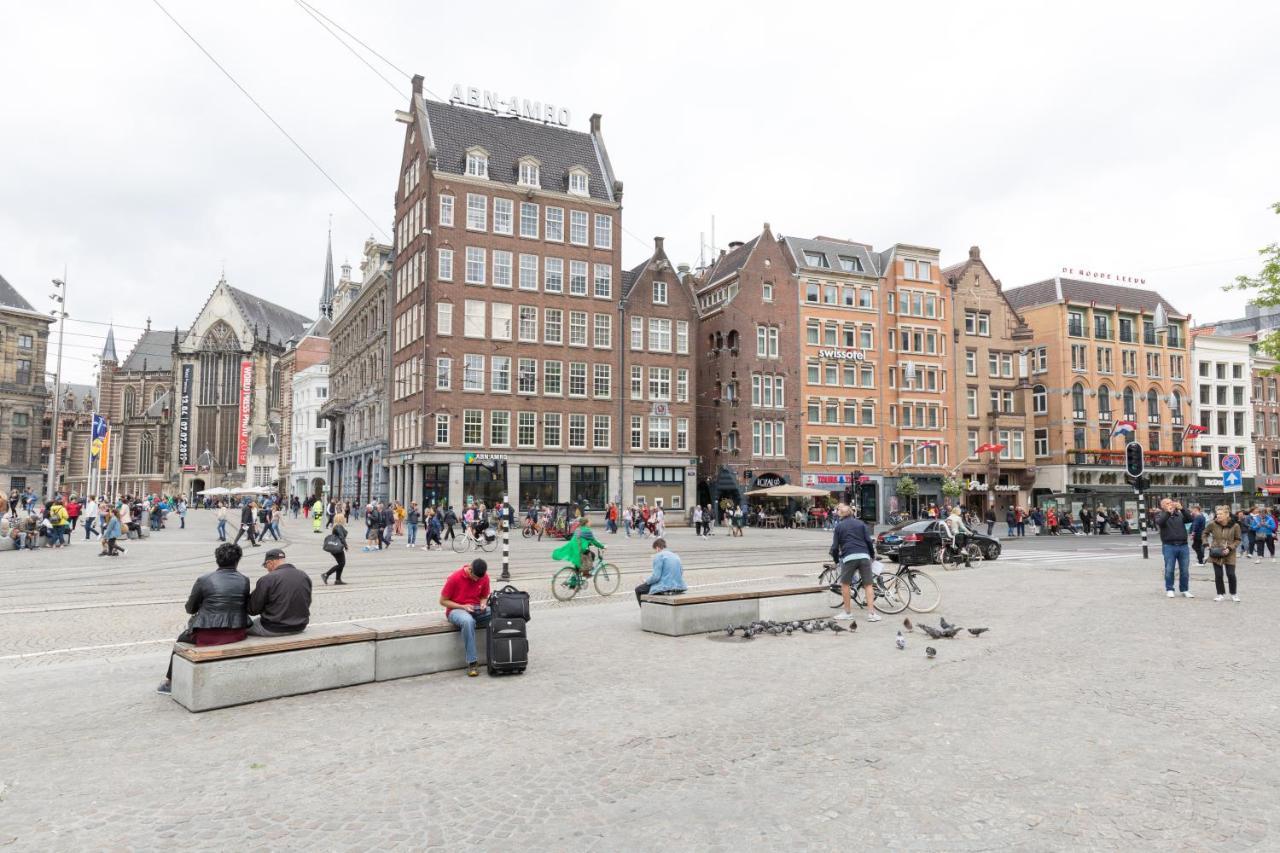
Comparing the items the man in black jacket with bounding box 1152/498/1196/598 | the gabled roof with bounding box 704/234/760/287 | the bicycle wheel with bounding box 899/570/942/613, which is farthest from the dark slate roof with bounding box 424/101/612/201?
the man in black jacket with bounding box 1152/498/1196/598

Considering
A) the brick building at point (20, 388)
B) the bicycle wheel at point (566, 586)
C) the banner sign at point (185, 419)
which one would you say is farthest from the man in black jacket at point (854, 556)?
the banner sign at point (185, 419)

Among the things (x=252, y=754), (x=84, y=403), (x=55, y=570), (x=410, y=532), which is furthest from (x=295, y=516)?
(x=84, y=403)

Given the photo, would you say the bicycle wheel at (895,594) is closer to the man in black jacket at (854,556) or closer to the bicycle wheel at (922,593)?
the bicycle wheel at (922,593)

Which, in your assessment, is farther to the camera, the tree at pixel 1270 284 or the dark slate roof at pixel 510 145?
the dark slate roof at pixel 510 145

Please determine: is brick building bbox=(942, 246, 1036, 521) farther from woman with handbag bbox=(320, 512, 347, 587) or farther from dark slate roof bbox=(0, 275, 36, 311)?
dark slate roof bbox=(0, 275, 36, 311)

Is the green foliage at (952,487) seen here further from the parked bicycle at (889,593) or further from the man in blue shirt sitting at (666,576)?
the man in blue shirt sitting at (666,576)

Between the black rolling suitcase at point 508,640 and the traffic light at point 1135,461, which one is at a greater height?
the traffic light at point 1135,461

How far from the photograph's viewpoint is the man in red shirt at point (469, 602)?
9062 millimetres

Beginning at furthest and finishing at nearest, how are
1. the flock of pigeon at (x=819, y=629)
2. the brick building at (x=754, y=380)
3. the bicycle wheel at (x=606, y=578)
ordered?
the brick building at (x=754, y=380) < the bicycle wheel at (x=606, y=578) < the flock of pigeon at (x=819, y=629)

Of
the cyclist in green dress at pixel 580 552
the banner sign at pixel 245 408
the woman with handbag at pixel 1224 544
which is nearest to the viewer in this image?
the woman with handbag at pixel 1224 544

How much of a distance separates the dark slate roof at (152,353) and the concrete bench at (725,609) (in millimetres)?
133319

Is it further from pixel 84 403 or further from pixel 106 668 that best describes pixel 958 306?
pixel 84 403

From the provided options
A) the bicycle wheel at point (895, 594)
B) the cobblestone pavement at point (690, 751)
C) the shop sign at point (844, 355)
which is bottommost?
the cobblestone pavement at point (690, 751)

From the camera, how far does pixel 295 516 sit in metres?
65.7
